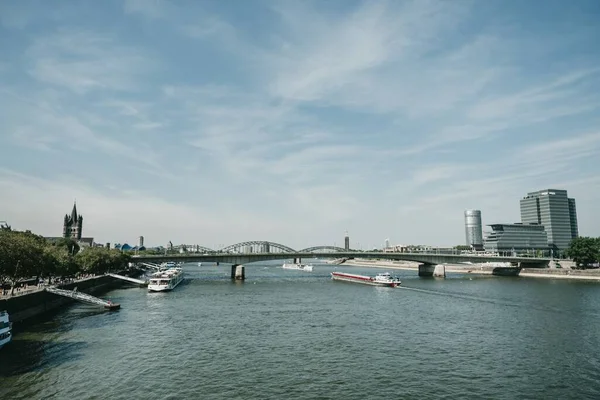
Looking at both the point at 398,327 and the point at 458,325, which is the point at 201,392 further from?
the point at 458,325

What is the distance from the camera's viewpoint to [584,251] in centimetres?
12488

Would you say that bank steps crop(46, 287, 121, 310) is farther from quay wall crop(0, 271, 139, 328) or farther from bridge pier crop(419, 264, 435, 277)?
bridge pier crop(419, 264, 435, 277)

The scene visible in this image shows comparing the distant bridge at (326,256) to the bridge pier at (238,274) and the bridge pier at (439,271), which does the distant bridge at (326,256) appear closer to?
the bridge pier at (439,271)

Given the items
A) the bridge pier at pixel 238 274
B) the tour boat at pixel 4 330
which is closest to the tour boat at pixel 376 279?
the bridge pier at pixel 238 274

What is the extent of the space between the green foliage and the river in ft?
239

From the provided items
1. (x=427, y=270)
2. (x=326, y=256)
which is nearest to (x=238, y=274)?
(x=326, y=256)

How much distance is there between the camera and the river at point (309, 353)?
90.6 feet

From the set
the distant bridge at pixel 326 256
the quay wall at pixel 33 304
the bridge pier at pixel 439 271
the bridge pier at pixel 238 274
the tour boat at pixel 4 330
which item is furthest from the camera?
the bridge pier at pixel 439 271

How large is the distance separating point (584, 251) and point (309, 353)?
12168 centimetres

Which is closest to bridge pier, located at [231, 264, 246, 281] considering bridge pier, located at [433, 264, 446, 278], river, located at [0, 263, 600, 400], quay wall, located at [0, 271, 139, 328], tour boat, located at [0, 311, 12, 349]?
quay wall, located at [0, 271, 139, 328]

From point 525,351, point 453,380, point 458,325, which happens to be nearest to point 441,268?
point 458,325

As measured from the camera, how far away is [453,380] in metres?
29.1

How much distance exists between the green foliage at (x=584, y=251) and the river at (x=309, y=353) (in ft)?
239

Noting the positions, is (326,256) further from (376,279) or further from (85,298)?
(85,298)
